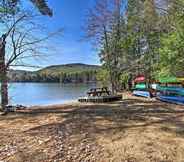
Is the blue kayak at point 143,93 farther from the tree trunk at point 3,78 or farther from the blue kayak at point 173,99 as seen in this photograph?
the tree trunk at point 3,78

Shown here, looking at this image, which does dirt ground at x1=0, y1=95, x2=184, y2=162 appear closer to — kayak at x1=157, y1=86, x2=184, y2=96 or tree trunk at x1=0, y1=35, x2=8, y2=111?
tree trunk at x1=0, y1=35, x2=8, y2=111

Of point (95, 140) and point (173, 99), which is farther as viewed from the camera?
point (173, 99)

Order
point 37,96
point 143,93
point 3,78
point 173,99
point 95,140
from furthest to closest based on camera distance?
point 37,96
point 143,93
point 173,99
point 3,78
point 95,140

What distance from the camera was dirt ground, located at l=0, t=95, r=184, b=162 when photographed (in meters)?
3.90

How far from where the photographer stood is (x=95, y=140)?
4.58 m

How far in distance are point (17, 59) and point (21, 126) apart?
13.9 ft

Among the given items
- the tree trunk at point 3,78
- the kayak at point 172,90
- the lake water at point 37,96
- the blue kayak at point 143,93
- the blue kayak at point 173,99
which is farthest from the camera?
the blue kayak at point 143,93

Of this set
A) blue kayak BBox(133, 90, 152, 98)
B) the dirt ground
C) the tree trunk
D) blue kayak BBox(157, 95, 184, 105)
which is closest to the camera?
the dirt ground

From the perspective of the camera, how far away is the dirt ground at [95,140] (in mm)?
3902

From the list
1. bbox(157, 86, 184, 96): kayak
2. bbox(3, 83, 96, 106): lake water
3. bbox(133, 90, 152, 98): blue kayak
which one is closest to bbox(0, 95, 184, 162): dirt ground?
bbox(157, 86, 184, 96): kayak

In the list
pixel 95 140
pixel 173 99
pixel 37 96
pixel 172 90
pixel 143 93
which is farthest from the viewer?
pixel 37 96

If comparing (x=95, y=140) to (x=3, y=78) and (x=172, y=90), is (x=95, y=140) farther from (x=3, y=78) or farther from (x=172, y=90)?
(x=172, y=90)

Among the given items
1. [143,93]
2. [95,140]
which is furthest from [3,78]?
[143,93]

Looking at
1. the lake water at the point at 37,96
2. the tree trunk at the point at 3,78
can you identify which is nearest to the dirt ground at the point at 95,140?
the tree trunk at the point at 3,78
